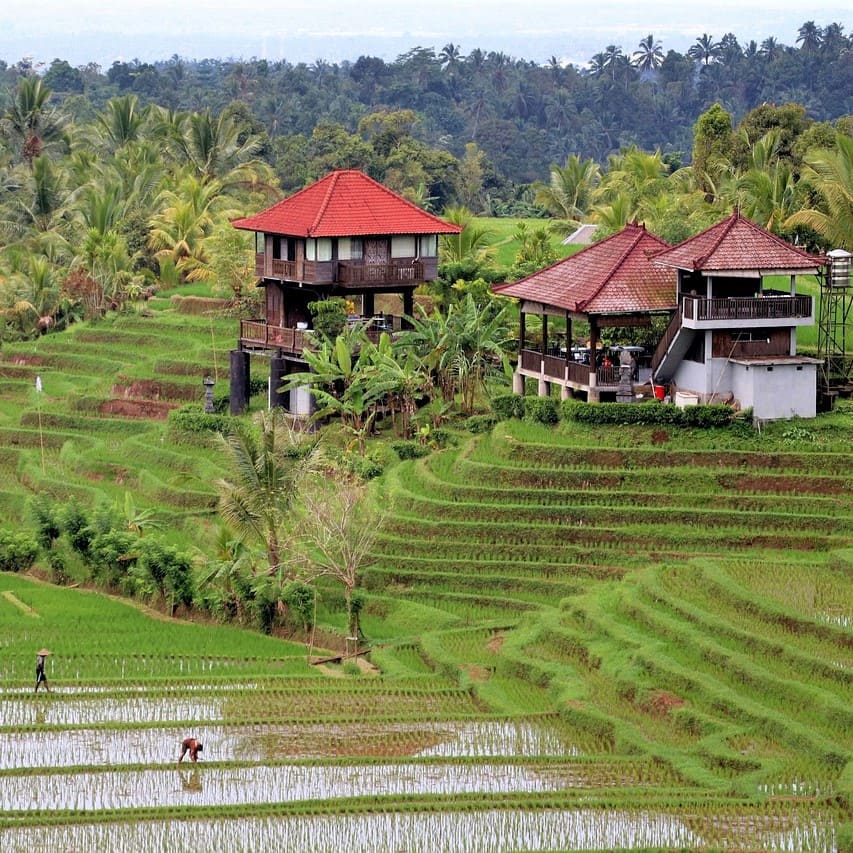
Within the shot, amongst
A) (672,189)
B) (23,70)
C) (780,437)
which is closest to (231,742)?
(780,437)

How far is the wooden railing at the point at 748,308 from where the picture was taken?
38188mm

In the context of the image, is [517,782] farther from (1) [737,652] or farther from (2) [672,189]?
(2) [672,189]

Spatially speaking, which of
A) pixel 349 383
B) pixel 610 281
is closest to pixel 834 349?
pixel 610 281

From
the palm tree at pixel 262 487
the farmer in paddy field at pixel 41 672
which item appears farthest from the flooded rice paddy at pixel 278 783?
the palm tree at pixel 262 487

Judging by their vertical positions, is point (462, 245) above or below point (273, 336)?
above

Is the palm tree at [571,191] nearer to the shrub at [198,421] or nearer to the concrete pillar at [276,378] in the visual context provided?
the concrete pillar at [276,378]

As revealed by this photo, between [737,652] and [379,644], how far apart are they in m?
6.32

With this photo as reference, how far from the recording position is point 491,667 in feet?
100

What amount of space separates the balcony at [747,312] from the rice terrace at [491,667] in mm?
1986

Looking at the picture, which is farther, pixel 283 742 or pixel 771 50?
pixel 771 50

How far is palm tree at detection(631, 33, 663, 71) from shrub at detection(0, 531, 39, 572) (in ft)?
321

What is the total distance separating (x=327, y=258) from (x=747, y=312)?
11.3 meters

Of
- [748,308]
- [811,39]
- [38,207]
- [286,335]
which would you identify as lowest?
[286,335]

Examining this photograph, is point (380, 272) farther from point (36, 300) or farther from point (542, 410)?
point (36, 300)
